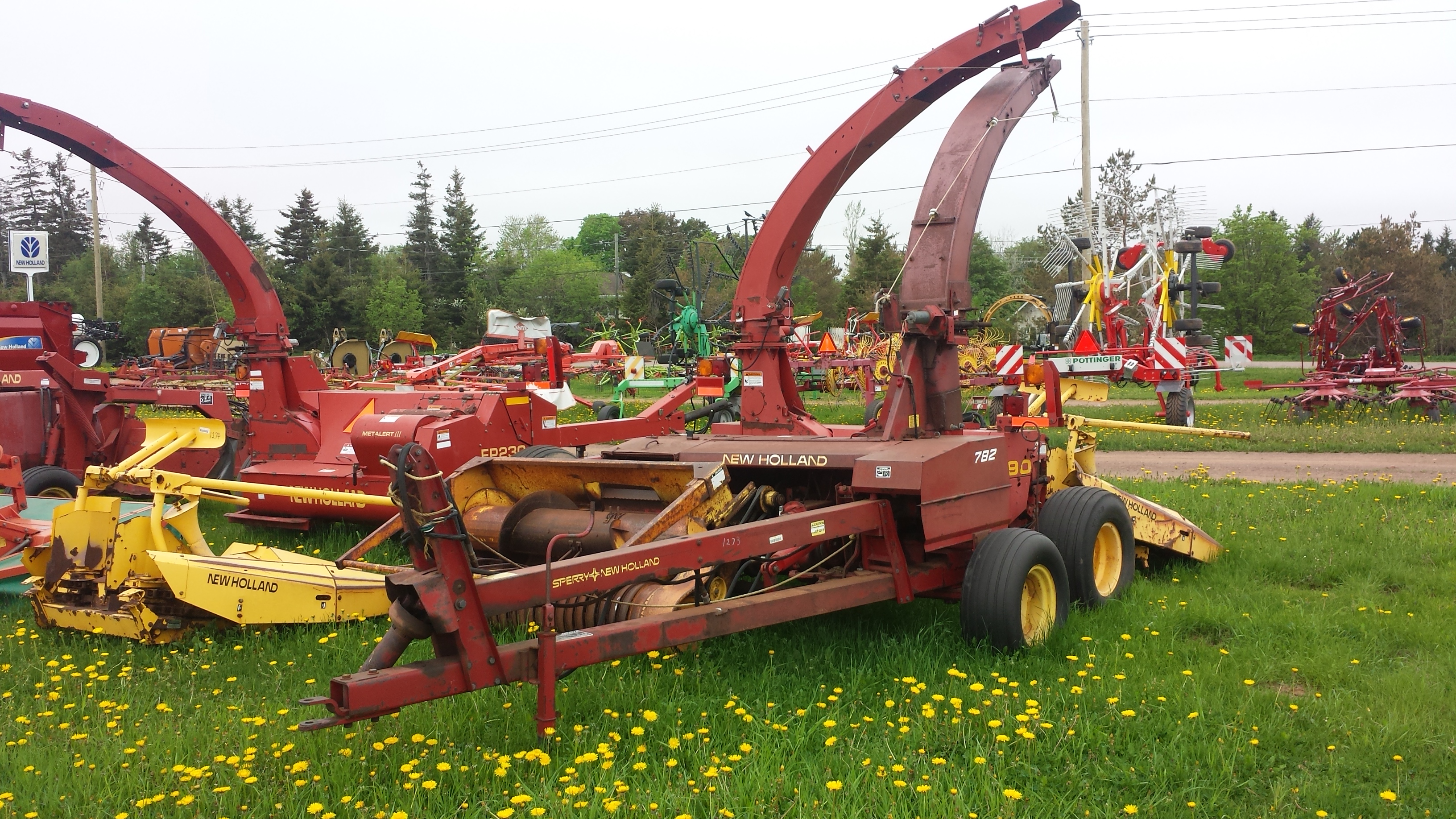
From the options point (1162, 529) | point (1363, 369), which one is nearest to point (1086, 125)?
point (1363, 369)

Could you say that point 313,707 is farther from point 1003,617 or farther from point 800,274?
point 800,274

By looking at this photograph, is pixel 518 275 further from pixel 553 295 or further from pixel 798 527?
pixel 798 527

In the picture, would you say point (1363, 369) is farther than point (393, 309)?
No

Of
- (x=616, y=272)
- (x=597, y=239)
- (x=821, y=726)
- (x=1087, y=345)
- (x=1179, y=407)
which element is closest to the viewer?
(x=821, y=726)

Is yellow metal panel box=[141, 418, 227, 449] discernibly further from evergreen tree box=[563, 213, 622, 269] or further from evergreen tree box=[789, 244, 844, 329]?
Answer: evergreen tree box=[563, 213, 622, 269]

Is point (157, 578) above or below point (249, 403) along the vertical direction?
below

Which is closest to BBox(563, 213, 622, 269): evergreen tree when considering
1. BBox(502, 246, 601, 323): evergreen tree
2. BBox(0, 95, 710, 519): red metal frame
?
BBox(502, 246, 601, 323): evergreen tree

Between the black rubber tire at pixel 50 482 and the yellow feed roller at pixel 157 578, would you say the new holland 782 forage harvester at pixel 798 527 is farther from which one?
the black rubber tire at pixel 50 482

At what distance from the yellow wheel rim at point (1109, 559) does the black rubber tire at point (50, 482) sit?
334 inches

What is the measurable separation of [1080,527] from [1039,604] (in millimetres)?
808

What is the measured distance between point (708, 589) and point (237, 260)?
746 cm

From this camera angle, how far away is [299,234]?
57.4 metres

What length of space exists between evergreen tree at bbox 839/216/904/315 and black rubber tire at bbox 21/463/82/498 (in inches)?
1371

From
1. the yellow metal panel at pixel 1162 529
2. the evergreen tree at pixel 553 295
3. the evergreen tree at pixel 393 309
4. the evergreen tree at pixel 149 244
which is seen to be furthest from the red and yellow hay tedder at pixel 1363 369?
the evergreen tree at pixel 149 244
